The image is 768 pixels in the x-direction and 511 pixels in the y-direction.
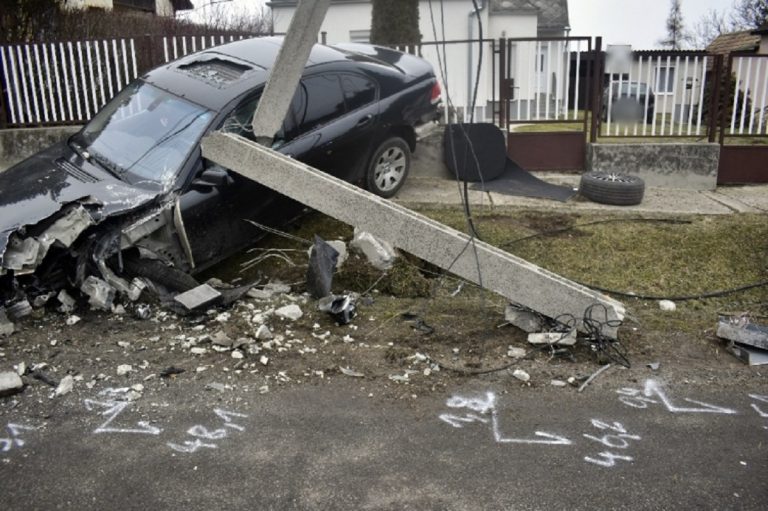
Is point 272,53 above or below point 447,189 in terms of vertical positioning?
above

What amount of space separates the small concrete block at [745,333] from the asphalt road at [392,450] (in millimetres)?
513

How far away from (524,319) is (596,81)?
6061 millimetres

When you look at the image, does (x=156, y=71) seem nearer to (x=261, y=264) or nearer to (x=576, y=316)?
(x=261, y=264)

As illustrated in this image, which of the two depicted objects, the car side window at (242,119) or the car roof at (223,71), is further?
the car roof at (223,71)

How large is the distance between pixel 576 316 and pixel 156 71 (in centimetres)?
506

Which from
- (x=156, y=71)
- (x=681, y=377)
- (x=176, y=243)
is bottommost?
(x=681, y=377)

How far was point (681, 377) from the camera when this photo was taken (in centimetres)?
441

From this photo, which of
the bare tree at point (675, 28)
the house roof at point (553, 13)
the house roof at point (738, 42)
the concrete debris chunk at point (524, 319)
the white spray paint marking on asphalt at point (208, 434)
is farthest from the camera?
the bare tree at point (675, 28)

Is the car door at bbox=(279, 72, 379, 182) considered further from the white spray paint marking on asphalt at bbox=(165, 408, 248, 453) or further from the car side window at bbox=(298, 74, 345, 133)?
the white spray paint marking on asphalt at bbox=(165, 408, 248, 453)

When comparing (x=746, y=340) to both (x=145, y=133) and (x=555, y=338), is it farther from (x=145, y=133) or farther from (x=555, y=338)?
(x=145, y=133)

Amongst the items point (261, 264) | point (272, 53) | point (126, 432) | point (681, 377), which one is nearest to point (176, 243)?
point (261, 264)

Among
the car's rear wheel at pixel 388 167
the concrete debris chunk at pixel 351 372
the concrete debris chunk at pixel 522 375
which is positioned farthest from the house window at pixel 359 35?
the concrete debris chunk at pixel 522 375

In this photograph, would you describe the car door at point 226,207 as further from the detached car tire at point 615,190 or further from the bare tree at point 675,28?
the bare tree at point 675,28

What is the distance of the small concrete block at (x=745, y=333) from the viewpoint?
4.62 m
